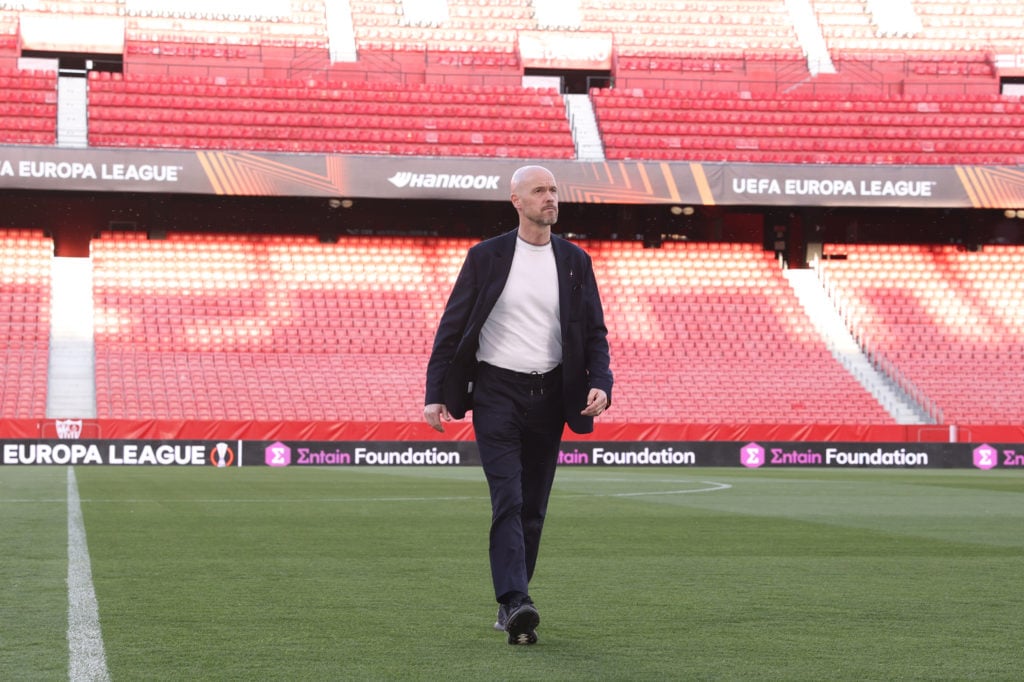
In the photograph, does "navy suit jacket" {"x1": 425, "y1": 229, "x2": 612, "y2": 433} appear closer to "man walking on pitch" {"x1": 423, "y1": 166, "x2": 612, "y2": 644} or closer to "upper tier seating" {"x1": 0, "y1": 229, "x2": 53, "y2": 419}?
"man walking on pitch" {"x1": 423, "y1": 166, "x2": 612, "y2": 644}

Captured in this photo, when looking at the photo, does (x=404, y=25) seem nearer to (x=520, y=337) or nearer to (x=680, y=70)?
(x=680, y=70)

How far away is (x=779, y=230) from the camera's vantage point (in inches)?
1656

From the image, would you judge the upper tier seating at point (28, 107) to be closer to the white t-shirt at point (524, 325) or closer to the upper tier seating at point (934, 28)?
the upper tier seating at point (934, 28)

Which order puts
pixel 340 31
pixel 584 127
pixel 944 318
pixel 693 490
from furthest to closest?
1. pixel 340 31
2. pixel 584 127
3. pixel 944 318
4. pixel 693 490

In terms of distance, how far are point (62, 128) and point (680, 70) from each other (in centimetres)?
1875

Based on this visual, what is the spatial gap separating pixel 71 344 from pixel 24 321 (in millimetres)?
1313

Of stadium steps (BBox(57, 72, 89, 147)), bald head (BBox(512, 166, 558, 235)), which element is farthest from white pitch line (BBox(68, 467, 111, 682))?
stadium steps (BBox(57, 72, 89, 147))

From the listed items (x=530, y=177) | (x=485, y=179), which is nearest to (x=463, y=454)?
(x=485, y=179)

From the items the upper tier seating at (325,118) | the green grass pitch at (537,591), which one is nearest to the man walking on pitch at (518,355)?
the green grass pitch at (537,591)

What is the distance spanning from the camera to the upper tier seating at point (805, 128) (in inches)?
1592

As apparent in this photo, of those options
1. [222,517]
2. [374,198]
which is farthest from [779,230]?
Result: [222,517]

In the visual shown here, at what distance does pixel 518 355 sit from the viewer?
6059mm

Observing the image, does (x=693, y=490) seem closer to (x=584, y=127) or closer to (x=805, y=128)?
(x=584, y=127)

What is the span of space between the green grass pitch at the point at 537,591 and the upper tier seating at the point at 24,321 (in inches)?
658
